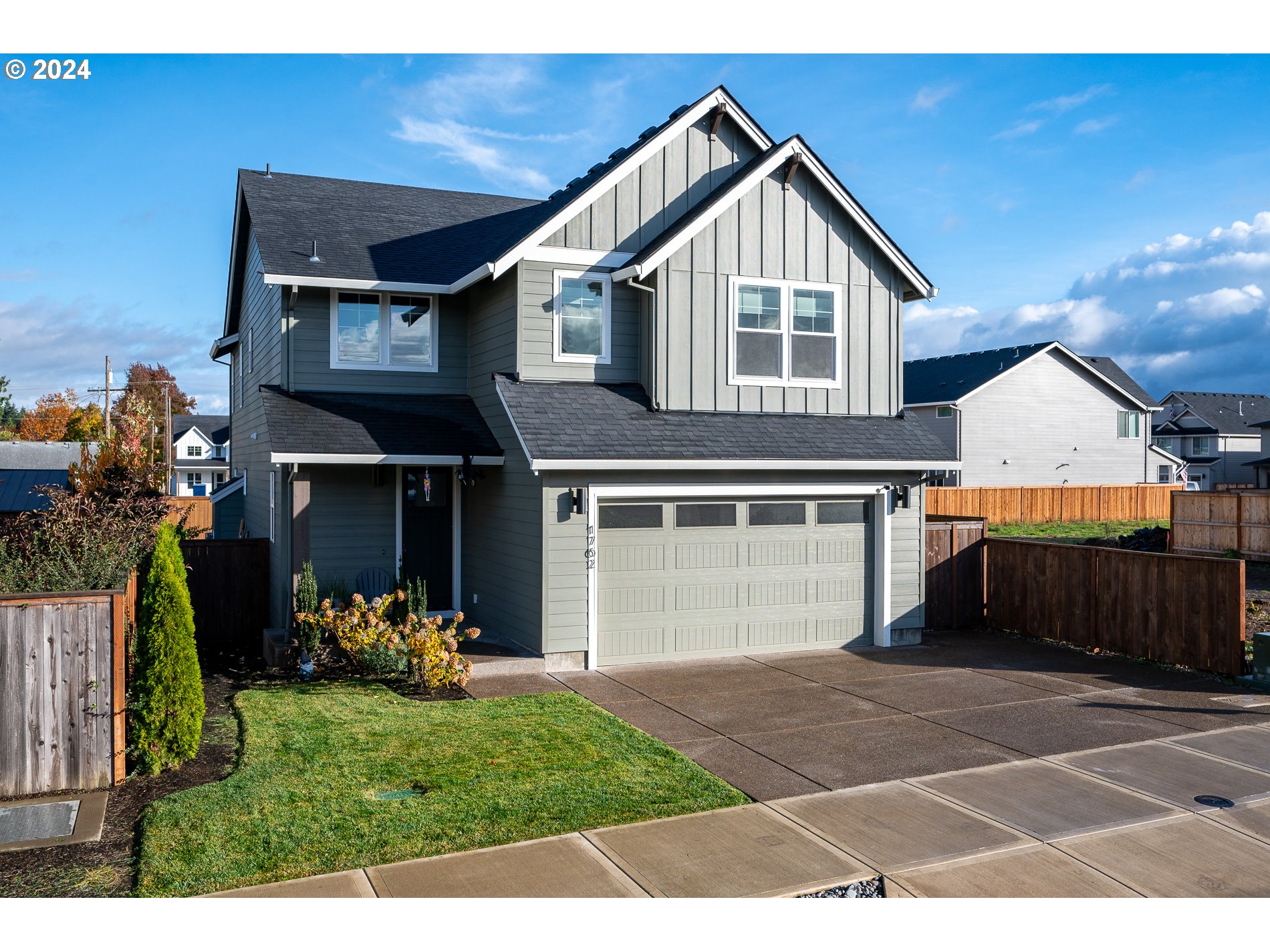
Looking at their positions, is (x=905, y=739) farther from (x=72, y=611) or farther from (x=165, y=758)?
(x=72, y=611)

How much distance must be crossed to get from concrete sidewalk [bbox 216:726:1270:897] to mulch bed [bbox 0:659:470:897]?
0.96 meters

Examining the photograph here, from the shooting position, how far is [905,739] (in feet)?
29.8

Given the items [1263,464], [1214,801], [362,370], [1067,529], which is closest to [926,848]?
[1214,801]

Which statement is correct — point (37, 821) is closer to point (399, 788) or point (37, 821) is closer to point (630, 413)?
point (399, 788)

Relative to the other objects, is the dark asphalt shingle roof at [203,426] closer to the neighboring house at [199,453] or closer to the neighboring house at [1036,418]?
the neighboring house at [199,453]

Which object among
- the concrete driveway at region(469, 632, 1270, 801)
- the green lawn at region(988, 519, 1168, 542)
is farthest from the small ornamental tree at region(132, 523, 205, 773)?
the green lawn at region(988, 519, 1168, 542)

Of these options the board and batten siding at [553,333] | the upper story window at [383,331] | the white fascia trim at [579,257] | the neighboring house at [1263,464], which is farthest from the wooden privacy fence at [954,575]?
the neighboring house at [1263,464]

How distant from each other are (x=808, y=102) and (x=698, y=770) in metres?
9.50

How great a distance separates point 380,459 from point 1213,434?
203 ft

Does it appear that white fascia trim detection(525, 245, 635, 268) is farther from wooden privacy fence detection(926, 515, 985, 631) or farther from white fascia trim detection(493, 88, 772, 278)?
wooden privacy fence detection(926, 515, 985, 631)

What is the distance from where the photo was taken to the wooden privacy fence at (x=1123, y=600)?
465 inches

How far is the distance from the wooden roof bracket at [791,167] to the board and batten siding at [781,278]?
86mm

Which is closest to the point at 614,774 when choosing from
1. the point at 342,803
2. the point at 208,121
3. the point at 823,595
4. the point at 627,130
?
the point at 342,803

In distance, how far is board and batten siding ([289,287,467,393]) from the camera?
14.0m
